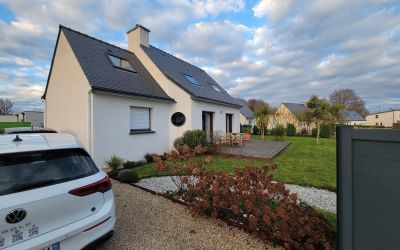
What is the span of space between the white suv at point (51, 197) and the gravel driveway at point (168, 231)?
0.79 m

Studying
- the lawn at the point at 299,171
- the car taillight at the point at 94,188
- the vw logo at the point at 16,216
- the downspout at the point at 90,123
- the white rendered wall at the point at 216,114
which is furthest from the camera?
the white rendered wall at the point at 216,114

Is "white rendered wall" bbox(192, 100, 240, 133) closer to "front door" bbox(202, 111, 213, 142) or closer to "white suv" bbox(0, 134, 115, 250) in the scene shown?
"front door" bbox(202, 111, 213, 142)

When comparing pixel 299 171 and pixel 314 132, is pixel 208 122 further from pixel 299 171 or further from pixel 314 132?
Result: pixel 314 132

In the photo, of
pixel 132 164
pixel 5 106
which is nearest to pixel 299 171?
pixel 132 164

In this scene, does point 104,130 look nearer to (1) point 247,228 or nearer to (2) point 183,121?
(2) point 183,121

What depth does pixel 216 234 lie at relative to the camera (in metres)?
3.73

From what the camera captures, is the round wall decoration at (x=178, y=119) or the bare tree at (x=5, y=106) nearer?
the round wall decoration at (x=178, y=119)

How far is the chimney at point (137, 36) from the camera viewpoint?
1513 cm

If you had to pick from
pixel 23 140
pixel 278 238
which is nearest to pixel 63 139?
pixel 23 140

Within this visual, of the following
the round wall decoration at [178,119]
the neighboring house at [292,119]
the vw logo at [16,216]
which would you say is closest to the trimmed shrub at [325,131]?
the neighboring house at [292,119]

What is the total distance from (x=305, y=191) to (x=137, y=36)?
1384 cm

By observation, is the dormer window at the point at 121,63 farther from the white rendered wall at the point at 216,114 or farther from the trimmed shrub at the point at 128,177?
the trimmed shrub at the point at 128,177

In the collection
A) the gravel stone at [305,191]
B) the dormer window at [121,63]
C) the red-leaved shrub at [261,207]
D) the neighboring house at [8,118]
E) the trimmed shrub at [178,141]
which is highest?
the dormer window at [121,63]

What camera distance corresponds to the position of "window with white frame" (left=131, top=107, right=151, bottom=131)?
1075 centimetres
